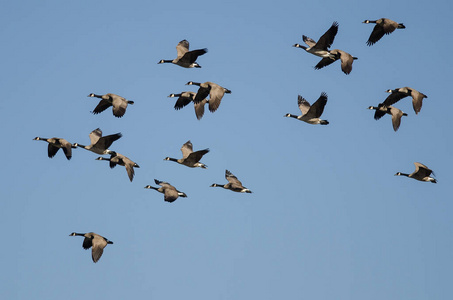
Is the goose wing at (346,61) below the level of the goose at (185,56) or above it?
above

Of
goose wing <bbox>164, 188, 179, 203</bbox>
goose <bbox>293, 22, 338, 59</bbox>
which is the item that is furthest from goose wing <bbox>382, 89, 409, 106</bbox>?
goose wing <bbox>164, 188, 179, 203</bbox>

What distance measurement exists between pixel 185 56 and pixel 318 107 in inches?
260

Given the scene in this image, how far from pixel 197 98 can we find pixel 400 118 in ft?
30.4

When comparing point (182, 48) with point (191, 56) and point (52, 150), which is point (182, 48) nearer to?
point (191, 56)

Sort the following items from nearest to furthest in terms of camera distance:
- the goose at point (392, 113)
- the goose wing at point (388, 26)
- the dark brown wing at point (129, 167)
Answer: the goose wing at point (388, 26) < the goose at point (392, 113) < the dark brown wing at point (129, 167)

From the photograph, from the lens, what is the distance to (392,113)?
4116cm

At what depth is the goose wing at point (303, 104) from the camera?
44.4 m

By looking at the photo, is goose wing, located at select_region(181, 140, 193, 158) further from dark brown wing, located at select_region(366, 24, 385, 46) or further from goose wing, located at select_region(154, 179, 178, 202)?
dark brown wing, located at select_region(366, 24, 385, 46)

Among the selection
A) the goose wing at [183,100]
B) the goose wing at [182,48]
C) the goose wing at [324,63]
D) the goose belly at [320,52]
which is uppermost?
the goose belly at [320,52]

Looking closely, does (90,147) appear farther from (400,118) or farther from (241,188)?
(400,118)

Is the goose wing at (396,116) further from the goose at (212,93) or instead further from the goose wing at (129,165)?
the goose wing at (129,165)

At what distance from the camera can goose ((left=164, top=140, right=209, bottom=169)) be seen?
4219cm

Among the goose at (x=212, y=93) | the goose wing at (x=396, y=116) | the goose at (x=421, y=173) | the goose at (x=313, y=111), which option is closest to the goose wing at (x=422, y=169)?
the goose at (x=421, y=173)

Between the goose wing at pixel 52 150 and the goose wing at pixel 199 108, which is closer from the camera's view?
the goose wing at pixel 199 108
